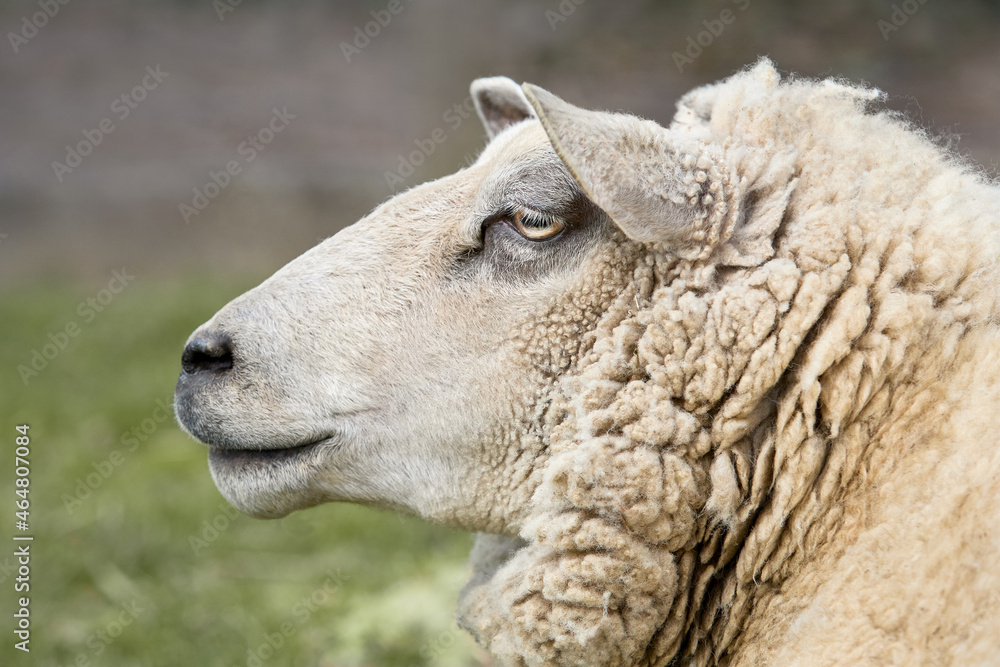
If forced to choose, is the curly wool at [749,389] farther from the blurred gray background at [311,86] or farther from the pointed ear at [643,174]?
the blurred gray background at [311,86]

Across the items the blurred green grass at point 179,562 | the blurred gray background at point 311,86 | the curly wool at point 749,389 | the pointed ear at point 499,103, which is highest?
the blurred gray background at point 311,86

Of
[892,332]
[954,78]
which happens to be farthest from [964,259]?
[954,78]

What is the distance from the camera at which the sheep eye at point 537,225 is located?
229cm

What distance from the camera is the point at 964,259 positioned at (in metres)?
2.04

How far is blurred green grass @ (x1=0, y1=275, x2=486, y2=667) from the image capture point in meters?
3.84

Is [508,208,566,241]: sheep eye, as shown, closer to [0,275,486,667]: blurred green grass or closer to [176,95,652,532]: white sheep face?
[176,95,652,532]: white sheep face

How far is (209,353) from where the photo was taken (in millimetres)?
2441

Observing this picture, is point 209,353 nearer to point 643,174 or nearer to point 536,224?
point 536,224

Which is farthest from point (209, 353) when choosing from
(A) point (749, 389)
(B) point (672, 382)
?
(A) point (749, 389)

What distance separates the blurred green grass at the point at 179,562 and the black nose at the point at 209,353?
5.54ft

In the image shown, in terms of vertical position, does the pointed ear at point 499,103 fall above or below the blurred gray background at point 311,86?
below

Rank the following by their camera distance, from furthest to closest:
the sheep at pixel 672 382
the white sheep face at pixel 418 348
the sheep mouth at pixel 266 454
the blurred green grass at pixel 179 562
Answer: the blurred green grass at pixel 179 562
the sheep mouth at pixel 266 454
the white sheep face at pixel 418 348
the sheep at pixel 672 382

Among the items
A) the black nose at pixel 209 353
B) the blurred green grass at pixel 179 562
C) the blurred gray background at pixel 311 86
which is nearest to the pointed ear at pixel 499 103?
the black nose at pixel 209 353

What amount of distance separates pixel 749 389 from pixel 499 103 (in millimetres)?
1486
